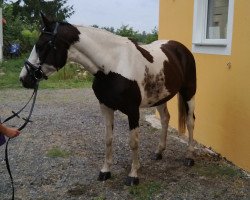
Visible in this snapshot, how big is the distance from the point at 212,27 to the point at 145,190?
2.91m

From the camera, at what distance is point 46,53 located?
3639 millimetres

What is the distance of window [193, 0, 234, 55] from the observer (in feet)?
16.6

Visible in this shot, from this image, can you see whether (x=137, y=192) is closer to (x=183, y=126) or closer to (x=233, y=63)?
(x=183, y=126)

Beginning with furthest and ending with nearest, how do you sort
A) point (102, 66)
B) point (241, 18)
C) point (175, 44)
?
point (175, 44), point (241, 18), point (102, 66)

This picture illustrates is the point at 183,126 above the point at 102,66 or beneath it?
beneath

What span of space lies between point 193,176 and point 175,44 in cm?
183

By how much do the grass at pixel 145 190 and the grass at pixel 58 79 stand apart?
29.5 feet

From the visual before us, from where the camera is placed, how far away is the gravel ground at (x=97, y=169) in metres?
4.02

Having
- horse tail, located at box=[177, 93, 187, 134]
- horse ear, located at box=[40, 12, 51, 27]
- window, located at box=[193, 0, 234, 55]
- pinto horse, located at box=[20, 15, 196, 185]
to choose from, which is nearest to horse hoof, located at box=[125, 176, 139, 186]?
pinto horse, located at box=[20, 15, 196, 185]

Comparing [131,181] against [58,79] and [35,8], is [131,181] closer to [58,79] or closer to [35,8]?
[58,79]

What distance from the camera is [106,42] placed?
157 inches

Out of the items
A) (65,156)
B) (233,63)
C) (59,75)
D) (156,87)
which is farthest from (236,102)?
(59,75)

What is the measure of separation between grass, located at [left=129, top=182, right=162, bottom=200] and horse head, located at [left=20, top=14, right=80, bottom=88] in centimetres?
156

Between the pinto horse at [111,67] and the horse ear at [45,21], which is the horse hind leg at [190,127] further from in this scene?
the horse ear at [45,21]
